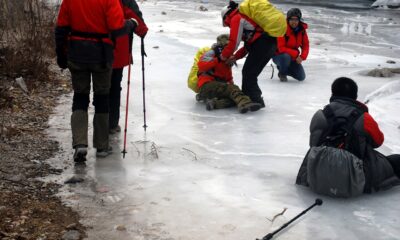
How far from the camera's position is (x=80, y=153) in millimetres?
4961

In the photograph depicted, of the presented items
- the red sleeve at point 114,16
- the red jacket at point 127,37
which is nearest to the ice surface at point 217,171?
the red jacket at point 127,37

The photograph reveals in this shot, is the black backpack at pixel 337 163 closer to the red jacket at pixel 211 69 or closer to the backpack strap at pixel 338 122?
the backpack strap at pixel 338 122

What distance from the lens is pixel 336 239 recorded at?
3709mm

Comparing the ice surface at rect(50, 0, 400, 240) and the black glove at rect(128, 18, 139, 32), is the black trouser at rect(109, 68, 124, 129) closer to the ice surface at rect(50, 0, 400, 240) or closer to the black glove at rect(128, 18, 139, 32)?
the ice surface at rect(50, 0, 400, 240)

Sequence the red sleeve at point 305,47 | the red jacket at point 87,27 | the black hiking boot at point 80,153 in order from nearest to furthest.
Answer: the red jacket at point 87,27, the black hiking boot at point 80,153, the red sleeve at point 305,47

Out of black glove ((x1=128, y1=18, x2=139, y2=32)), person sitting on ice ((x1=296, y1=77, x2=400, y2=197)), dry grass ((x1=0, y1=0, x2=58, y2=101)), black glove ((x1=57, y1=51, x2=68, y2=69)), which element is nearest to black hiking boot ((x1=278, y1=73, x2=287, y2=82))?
dry grass ((x1=0, y1=0, x2=58, y2=101))

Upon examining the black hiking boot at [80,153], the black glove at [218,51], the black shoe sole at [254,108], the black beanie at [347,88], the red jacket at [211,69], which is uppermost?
the black beanie at [347,88]

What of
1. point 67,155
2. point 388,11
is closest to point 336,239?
point 67,155

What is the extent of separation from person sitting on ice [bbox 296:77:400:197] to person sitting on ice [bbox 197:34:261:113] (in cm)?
249

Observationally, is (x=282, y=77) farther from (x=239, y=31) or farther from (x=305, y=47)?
(x=239, y=31)

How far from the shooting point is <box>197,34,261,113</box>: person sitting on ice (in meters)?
7.10

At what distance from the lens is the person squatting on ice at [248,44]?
694cm

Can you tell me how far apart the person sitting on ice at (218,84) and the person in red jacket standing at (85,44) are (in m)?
2.26

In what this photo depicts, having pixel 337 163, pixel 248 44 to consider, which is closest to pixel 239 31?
pixel 248 44
